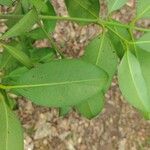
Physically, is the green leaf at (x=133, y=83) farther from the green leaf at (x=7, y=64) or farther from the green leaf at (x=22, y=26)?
the green leaf at (x=7, y=64)

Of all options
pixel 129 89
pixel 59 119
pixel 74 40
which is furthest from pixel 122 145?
pixel 129 89

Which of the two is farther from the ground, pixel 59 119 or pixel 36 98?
pixel 36 98

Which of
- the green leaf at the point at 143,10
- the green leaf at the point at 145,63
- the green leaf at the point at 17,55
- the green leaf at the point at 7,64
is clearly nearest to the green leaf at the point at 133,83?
the green leaf at the point at 145,63

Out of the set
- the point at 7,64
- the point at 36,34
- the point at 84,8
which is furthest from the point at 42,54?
the point at 84,8

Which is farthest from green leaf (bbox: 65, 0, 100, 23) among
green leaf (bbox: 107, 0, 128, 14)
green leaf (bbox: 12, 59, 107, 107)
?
green leaf (bbox: 12, 59, 107, 107)

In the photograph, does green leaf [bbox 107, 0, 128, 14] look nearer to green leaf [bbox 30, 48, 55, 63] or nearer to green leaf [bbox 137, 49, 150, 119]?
green leaf [bbox 137, 49, 150, 119]

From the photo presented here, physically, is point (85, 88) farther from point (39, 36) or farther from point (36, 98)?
point (39, 36)
